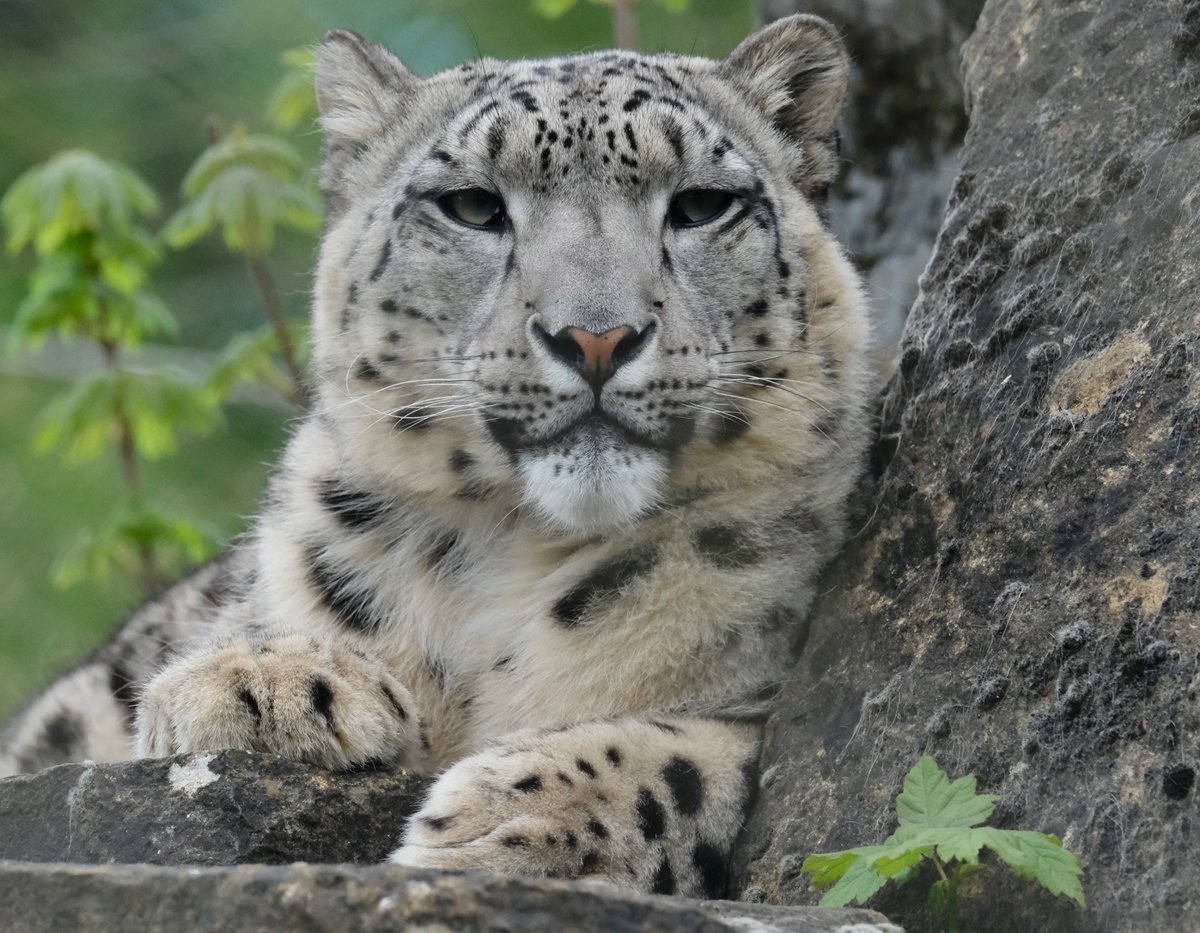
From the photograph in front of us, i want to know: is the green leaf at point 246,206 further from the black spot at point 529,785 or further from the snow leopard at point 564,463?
the black spot at point 529,785

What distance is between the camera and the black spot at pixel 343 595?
356 centimetres

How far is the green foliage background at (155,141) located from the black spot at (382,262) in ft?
21.7

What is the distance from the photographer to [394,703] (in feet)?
10.7

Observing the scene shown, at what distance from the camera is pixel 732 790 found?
306cm

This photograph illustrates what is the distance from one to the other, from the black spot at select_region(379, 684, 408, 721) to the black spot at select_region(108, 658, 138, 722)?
72.5 inches

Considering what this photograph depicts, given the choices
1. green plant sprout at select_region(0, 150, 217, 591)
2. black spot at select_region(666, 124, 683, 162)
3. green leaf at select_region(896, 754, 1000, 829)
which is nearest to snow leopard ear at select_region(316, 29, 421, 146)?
black spot at select_region(666, 124, 683, 162)

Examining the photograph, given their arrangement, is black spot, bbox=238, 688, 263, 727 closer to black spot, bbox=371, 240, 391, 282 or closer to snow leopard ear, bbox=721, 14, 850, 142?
black spot, bbox=371, 240, 391, 282

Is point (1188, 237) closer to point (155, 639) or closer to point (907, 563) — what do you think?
point (907, 563)

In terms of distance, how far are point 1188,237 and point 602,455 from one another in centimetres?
117

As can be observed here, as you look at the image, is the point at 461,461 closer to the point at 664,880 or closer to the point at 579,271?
the point at 579,271

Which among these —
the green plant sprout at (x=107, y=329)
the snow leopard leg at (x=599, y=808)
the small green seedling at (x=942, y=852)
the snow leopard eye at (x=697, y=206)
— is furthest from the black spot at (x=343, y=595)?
the green plant sprout at (x=107, y=329)

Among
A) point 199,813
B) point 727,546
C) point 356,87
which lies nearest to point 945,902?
point 727,546

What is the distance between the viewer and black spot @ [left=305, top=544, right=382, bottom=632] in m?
3.56

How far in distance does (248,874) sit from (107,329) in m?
4.26
